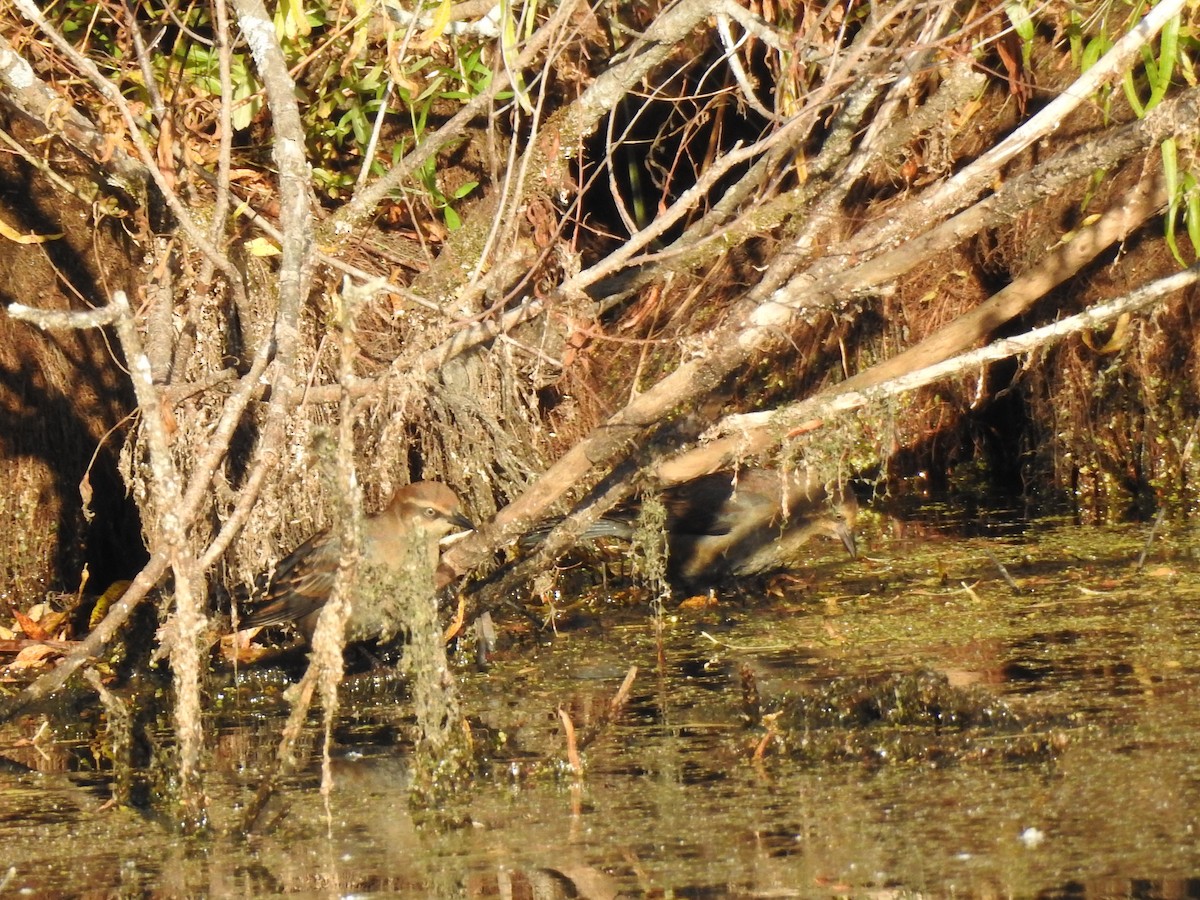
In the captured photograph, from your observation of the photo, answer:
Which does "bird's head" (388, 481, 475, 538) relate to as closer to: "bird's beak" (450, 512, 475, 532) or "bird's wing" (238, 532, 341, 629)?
"bird's beak" (450, 512, 475, 532)

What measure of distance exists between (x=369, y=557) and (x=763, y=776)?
2289 millimetres

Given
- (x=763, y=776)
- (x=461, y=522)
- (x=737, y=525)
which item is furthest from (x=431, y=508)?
(x=763, y=776)

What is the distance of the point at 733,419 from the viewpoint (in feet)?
17.7

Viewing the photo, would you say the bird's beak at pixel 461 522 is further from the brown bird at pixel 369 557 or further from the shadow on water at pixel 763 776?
the shadow on water at pixel 763 776

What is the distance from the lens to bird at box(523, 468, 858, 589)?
7133 millimetres

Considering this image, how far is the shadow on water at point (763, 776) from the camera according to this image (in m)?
3.39

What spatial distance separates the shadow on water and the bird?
993 millimetres

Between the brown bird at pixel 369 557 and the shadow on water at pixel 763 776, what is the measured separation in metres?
0.44

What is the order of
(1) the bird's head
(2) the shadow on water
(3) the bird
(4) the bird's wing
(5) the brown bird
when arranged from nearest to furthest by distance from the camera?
(2) the shadow on water
(5) the brown bird
(4) the bird's wing
(1) the bird's head
(3) the bird

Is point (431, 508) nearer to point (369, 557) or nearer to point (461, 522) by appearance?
point (461, 522)

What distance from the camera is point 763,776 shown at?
13.4 ft

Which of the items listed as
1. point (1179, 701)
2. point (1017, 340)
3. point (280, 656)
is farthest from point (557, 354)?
point (1179, 701)

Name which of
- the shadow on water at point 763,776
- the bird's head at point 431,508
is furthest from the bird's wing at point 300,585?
the shadow on water at point 763,776

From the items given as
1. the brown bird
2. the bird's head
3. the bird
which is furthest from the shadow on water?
the bird
